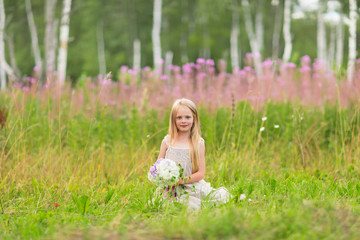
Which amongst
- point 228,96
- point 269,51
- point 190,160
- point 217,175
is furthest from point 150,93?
point 269,51

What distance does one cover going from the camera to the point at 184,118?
2.96m

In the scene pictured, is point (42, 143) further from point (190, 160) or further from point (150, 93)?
point (190, 160)

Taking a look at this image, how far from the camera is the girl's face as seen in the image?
2.96 m

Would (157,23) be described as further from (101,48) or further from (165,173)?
(165,173)

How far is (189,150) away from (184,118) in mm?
259

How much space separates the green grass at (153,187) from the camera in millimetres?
2021

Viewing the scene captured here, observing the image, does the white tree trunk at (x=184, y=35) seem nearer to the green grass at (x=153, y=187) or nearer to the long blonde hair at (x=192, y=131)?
the green grass at (x=153, y=187)

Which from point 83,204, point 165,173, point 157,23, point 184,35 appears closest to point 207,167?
point 165,173

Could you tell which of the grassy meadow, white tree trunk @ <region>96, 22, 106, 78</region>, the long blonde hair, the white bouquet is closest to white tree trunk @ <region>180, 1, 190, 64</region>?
white tree trunk @ <region>96, 22, 106, 78</region>

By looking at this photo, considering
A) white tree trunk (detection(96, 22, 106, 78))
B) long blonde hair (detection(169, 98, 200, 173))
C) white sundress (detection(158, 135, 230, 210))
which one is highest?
white tree trunk (detection(96, 22, 106, 78))

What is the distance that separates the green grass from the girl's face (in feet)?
1.86

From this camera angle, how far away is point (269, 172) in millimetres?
3736

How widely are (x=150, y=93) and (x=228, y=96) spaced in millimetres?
1071

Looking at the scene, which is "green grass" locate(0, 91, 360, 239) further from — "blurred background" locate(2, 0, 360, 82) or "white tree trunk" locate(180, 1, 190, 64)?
"white tree trunk" locate(180, 1, 190, 64)
